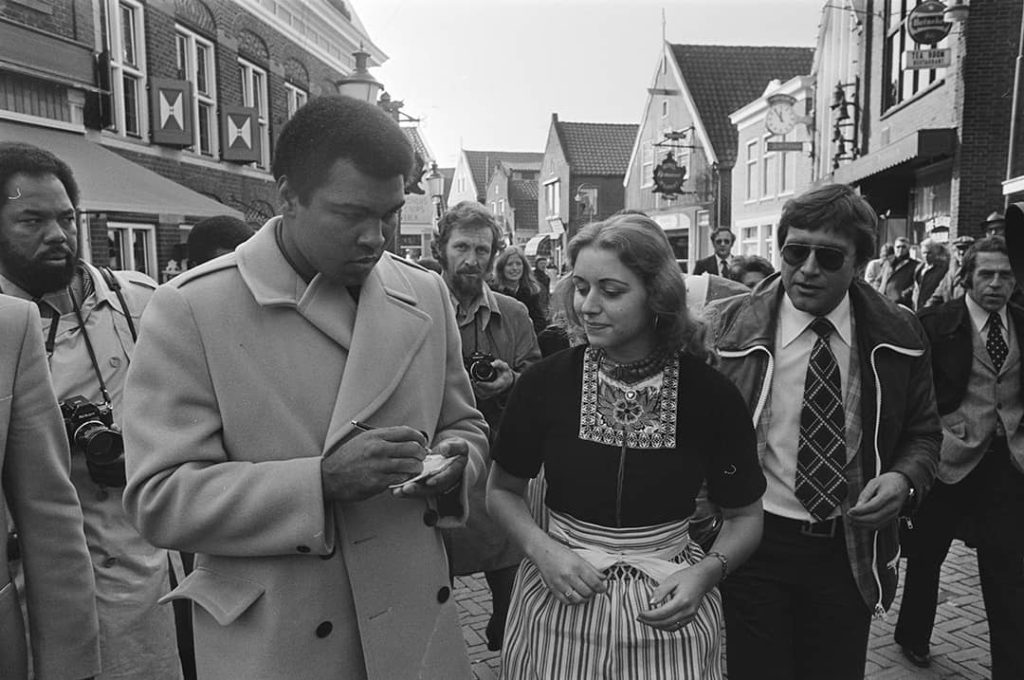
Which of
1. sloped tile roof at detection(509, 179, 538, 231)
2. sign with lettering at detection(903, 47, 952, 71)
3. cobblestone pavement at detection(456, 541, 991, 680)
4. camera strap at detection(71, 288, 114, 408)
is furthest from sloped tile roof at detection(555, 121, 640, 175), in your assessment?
camera strap at detection(71, 288, 114, 408)

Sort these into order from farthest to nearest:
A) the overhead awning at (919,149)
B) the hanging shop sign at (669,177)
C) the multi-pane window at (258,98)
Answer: the hanging shop sign at (669,177), the multi-pane window at (258,98), the overhead awning at (919,149)

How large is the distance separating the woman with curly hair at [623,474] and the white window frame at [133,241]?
34.8 feet

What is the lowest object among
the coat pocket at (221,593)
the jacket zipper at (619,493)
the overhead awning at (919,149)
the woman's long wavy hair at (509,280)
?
the coat pocket at (221,593)

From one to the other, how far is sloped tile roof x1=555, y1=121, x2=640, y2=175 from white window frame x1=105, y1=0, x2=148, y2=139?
30306 millimetres

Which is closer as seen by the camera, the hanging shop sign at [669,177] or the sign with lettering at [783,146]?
the sign with lettering at [783,146]

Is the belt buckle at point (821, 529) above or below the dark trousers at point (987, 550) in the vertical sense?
above

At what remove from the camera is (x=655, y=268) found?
84.5 inches

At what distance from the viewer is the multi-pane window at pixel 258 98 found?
15062mm

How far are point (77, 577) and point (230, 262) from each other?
87 centimetres

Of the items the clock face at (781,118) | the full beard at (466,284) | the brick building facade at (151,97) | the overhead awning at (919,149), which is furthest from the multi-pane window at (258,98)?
the full beard at (466,284)

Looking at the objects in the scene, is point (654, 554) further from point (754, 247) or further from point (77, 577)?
point (754, 247)

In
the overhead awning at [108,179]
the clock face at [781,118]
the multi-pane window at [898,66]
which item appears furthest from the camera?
the clock face at [781,118]

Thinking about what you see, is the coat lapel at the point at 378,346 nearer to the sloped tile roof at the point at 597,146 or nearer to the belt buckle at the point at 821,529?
the belt buckle at the point at 821,529

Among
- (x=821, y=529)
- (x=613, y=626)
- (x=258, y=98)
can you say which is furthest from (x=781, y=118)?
(x=613, y=626)
